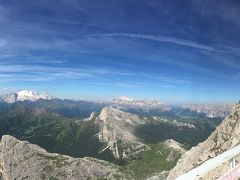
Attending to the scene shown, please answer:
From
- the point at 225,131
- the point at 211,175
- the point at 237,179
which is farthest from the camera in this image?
the point at 225,131

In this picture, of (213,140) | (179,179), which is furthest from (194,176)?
(213,140)

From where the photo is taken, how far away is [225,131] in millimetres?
140875

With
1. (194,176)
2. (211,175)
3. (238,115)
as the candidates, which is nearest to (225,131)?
(238,115)

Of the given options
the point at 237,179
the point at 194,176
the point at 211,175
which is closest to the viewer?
the point at 194,176

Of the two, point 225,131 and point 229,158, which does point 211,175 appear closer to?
point 229,158

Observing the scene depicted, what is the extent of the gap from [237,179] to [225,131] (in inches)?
4367

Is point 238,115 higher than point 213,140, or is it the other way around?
point 238,115

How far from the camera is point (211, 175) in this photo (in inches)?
1538

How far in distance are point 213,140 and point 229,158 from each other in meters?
120

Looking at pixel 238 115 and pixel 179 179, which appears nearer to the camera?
pixel 179 179

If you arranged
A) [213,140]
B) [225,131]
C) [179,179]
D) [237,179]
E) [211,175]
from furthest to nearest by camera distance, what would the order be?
1. [213,140]
2. [225,131]
3. [211,175]
4. [237,179]
5. [179,179]

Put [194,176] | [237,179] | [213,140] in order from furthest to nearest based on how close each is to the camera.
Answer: [213,140], [237,179], [194,176]

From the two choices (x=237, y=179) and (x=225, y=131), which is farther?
(x=225, y=131)

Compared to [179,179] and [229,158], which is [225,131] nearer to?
[229,158]
